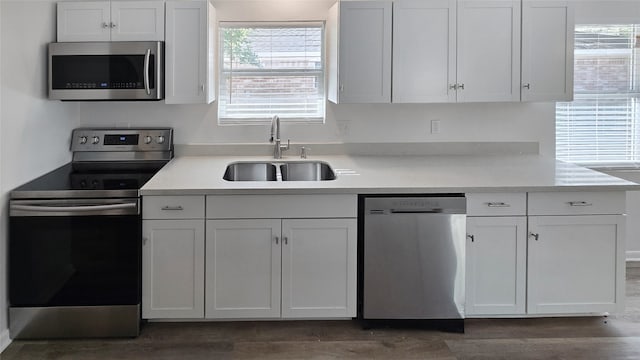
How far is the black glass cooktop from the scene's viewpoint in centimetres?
311

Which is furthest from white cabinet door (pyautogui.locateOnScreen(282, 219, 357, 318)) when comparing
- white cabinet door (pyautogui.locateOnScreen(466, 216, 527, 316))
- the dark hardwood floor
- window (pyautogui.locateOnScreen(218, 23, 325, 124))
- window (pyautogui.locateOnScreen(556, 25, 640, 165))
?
window (pyautogui.locateOnScreen(556, 25, 640, 165))

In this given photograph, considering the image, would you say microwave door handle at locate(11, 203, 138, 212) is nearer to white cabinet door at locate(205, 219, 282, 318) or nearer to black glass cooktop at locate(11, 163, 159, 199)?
black glass cooktop at locate(11, 163, 159, 199)

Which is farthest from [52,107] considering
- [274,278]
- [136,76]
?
[274,278]

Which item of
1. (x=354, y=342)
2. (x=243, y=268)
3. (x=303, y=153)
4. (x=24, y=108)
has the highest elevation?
(x=24, y=108)

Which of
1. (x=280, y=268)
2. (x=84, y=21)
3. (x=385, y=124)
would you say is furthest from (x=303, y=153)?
(x=84, y=21)

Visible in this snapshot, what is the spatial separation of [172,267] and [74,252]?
0.47 m

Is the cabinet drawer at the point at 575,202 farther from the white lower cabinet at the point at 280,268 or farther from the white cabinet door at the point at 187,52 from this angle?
the white cabinet door at the point at 187,52

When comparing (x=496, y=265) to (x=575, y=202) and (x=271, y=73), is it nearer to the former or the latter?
(x=575, y=202)

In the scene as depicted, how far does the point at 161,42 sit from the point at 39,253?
1.42m

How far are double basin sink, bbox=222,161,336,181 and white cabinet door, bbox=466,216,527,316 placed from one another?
118cm

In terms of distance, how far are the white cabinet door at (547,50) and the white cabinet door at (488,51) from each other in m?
0.06

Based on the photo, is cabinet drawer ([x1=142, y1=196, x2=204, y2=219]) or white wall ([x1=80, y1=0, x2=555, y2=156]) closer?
cabinet drawer ([x1=142, y1=196, x2=204, y2=219])

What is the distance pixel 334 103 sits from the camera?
164 inches

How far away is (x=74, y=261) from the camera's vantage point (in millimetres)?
3135
